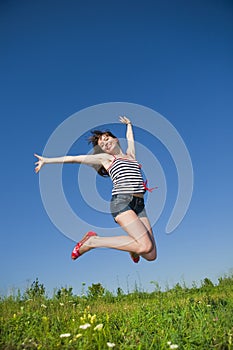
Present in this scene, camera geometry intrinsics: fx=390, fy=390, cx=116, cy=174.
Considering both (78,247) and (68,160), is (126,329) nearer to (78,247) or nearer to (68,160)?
(78,247)

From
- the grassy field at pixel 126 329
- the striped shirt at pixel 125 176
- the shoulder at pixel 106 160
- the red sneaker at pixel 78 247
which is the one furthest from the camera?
the shoulder at pixel 106 160

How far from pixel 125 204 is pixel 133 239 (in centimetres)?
52

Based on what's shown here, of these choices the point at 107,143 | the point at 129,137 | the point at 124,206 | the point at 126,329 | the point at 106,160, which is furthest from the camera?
the point at 129,137

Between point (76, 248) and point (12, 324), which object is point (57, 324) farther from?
point (76, 248)

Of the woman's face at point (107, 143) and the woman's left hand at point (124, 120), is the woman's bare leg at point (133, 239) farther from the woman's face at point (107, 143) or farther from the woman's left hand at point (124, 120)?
the woman's left hand at point (124, 120)

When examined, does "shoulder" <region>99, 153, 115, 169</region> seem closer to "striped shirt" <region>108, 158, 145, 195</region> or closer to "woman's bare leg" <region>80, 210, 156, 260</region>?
"striped shirt" <region>108, 158, 145, 195</region>

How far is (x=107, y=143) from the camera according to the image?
6527mm

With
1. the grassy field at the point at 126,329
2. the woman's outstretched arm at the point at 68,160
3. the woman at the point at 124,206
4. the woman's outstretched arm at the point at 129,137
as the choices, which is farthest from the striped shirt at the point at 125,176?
the grassy field at the point at 126,329

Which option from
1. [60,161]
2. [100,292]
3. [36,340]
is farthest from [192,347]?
[100,292]

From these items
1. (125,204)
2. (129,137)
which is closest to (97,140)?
(129,137)

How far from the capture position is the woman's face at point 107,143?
256 inches

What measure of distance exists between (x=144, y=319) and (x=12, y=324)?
63.6 inches

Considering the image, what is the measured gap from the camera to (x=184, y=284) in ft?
29.6

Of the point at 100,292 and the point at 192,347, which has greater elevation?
the point at 100,292
